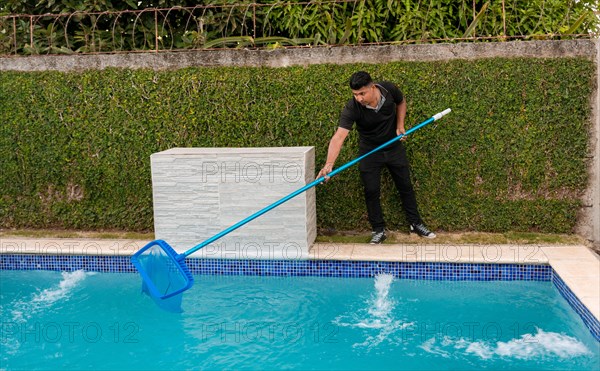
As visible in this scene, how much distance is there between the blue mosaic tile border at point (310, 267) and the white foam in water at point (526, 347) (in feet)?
3.15

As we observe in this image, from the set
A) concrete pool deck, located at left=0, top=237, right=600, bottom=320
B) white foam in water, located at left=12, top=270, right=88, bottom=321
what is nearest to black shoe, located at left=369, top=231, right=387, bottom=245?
concrete pool deck, located at left=0, top=237, right=600, bottom=320

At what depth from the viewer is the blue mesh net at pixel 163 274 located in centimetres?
453

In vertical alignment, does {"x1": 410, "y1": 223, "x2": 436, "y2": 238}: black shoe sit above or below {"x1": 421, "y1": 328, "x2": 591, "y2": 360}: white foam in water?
above

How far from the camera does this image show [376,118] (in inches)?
222

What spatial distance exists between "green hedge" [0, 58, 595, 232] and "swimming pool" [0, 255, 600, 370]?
3.44 ft

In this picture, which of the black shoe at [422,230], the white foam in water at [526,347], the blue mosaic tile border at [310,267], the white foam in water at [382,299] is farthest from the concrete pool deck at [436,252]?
the white foam in water at [526,347]

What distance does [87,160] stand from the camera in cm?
667

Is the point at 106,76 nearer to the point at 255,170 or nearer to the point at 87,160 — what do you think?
the point at 87,160

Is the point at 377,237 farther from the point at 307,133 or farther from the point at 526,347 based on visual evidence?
the point at 526,347

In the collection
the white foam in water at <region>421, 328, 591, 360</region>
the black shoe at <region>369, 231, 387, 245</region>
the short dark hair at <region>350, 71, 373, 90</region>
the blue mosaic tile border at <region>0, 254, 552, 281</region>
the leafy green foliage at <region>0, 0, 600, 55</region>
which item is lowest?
the white foam in water at <region>421, 328, 591, 360</region>

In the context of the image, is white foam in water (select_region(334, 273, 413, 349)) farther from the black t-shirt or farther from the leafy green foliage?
the leafy green foliage

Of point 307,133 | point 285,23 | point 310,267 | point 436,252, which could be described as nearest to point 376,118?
point 307,133

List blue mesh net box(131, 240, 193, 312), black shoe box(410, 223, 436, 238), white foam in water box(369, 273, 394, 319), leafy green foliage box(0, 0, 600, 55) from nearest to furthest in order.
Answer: blue mesh net box(131, 240, 193, 312), white foam in water box(369, 273, 394, 319), black shoe box(410, 223, 436, 238), leafy green foliage box(0, 0, 600, 55)

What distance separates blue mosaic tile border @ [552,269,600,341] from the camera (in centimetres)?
402
